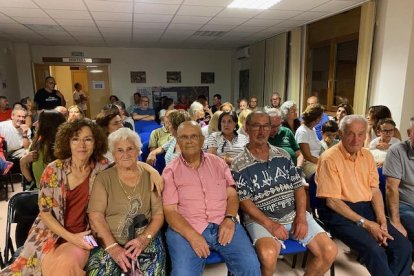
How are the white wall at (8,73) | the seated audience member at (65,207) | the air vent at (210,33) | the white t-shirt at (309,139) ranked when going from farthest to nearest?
1. the white wall at (8,73)
2. the air vent at (210,33)
3. the white t-shirt at (309,139)
4. the seated audience member at (65,207)

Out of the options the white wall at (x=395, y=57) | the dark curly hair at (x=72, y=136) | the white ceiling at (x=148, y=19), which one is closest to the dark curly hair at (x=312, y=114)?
the white wall at (x=395, y=57)

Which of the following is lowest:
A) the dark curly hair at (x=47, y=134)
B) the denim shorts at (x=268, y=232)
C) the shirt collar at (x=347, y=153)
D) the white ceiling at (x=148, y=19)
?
the denim shorts at (x=268, y=232)

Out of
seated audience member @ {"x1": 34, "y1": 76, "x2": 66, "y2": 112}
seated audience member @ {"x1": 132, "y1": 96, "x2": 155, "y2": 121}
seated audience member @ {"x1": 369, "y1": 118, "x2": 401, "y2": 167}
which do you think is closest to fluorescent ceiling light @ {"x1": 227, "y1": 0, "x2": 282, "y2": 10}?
seated audience member @ {"x1": 369, "y1": 118, "x2": 401, "y2": 167}

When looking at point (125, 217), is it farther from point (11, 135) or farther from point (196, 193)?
point (11, 135)

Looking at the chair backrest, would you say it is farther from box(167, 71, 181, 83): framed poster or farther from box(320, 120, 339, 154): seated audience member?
box(167, 71, 181, 83): framed poster

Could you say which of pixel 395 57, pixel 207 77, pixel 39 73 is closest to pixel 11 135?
pixel 39 73

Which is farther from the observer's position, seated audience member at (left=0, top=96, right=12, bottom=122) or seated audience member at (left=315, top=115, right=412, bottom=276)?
→ seated audience member at (left=0, top=96, right=12, bottom=122)

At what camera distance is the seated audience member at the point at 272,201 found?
1781mm

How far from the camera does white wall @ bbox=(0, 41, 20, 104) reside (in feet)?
22.8

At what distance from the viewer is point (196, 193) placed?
1844 millimetres

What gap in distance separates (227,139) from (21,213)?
1.95 metres

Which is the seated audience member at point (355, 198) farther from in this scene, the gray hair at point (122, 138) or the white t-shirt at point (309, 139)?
the gray hair at point (122, 138)

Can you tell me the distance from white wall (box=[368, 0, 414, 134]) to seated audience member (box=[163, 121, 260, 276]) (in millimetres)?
3297

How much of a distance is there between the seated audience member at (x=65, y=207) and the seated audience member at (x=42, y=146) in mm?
431
